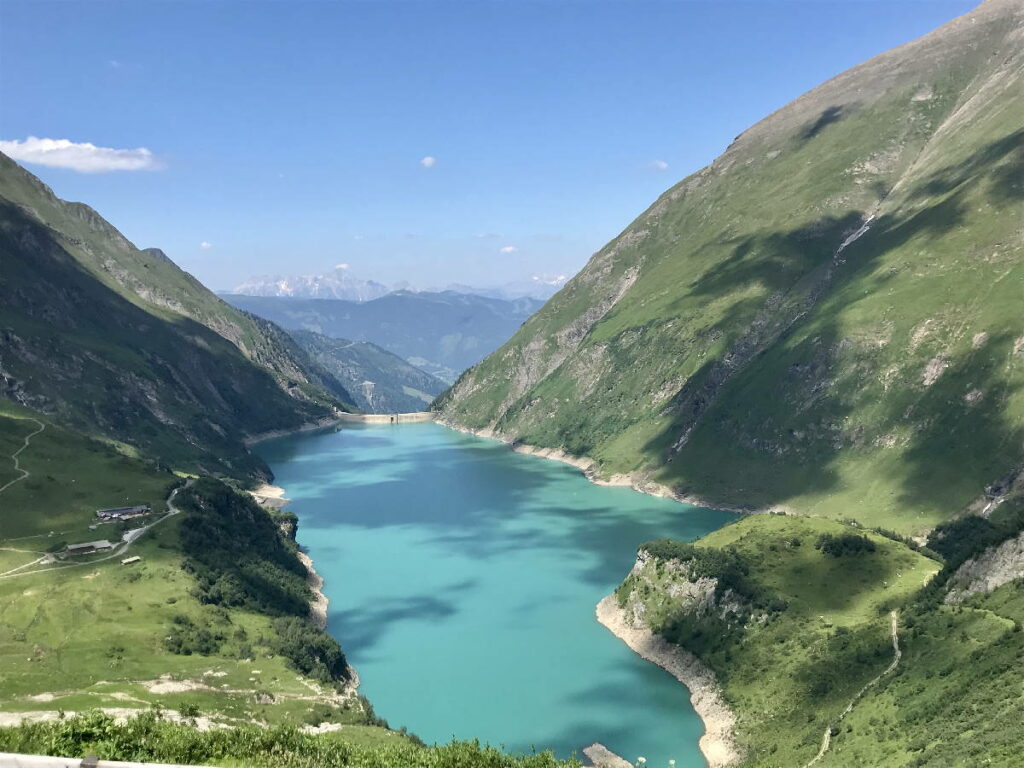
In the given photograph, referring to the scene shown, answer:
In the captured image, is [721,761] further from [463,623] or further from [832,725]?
[463,623]

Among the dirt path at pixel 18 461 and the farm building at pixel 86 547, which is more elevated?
the dirt path at pixel 18 461

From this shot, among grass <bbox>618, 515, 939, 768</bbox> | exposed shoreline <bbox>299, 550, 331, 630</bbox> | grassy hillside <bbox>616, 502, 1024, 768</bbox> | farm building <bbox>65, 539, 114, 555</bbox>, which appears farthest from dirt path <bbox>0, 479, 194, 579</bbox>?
grass <bbox>618, 515, 939, 768</bbox>

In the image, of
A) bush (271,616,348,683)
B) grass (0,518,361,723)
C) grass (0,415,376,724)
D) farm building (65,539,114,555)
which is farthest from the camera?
farm building (65,539,114,555)

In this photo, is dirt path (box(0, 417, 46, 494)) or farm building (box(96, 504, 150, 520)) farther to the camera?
dirt path (box(0, 417, 46, 494))

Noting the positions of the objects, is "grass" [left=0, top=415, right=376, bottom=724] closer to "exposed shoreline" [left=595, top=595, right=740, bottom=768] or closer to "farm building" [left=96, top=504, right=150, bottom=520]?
"farm building" [left=96, top=504, right=150, bottom=520]

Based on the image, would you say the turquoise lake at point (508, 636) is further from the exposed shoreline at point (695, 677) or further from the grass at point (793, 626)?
the grass at point (793, 626)

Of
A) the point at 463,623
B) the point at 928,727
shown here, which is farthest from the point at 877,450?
the point at 928,727

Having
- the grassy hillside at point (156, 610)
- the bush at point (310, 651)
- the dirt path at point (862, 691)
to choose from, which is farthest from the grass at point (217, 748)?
the bush at point (310, 651)
